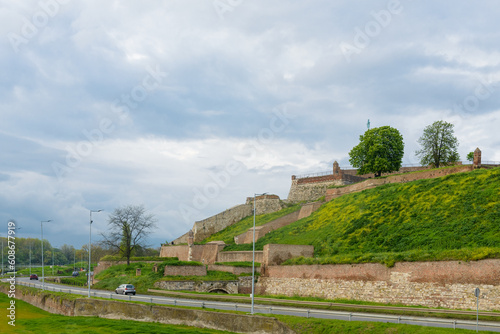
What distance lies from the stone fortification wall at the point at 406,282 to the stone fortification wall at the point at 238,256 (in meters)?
9.79

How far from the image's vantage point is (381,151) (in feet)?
257

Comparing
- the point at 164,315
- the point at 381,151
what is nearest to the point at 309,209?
the point at 381,151

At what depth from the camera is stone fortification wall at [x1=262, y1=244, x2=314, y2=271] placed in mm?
56188

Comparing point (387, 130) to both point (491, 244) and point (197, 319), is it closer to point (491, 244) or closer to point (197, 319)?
point (491, 244)

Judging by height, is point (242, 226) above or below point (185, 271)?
above

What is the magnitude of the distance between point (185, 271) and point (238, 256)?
10490 mm

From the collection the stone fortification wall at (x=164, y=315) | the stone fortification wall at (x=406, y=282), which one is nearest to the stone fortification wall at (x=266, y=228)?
the stone fortification wall at (x=406, y=282)

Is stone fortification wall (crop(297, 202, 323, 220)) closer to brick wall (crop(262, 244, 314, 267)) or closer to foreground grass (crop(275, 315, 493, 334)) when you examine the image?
brick wall (crop(262, 244, 314, 267))

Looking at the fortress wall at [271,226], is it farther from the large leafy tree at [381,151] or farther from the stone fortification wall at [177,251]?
the large leafy tree at [381,151]

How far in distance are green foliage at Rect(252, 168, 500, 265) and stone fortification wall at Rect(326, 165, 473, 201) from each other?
264 cm

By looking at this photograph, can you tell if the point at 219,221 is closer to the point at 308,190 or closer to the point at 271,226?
the point at 308,190

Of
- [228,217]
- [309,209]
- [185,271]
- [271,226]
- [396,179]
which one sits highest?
[396,179]

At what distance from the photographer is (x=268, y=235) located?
235 ft

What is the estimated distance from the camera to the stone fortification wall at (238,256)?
62.8 metres
